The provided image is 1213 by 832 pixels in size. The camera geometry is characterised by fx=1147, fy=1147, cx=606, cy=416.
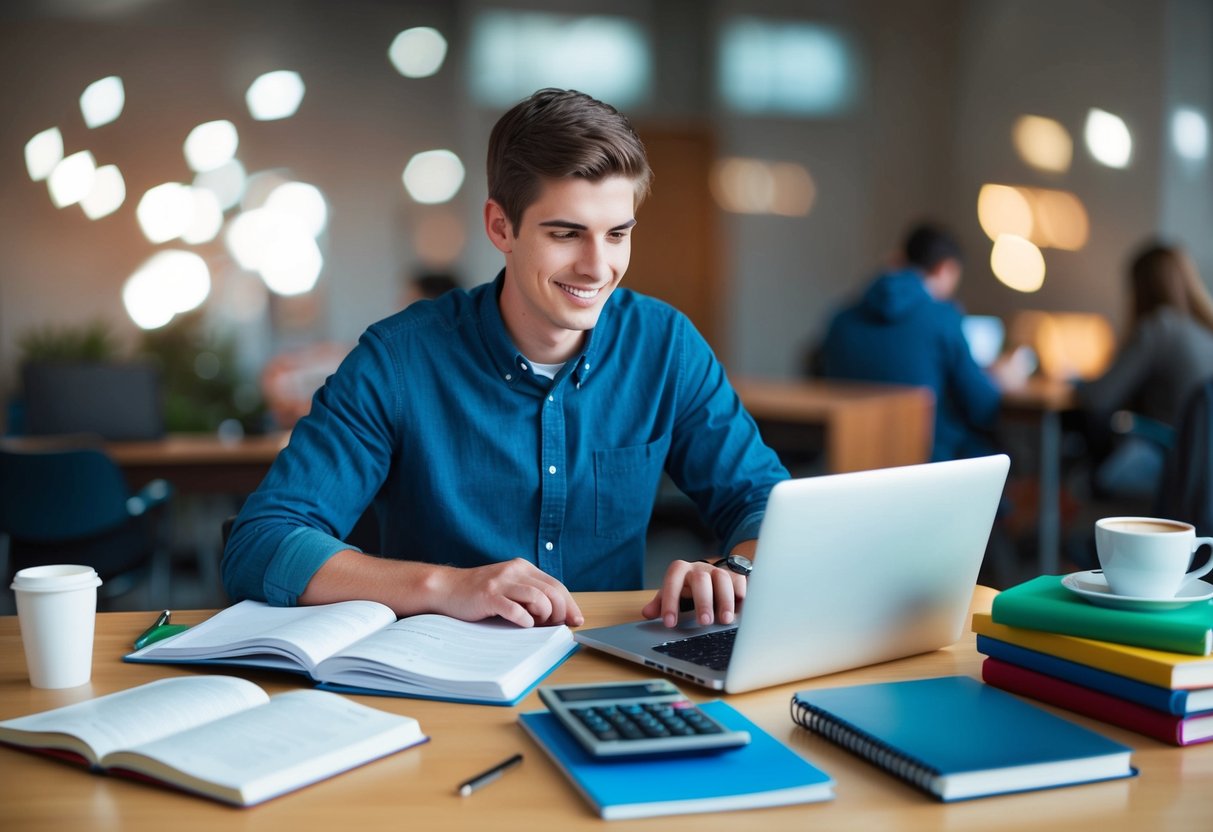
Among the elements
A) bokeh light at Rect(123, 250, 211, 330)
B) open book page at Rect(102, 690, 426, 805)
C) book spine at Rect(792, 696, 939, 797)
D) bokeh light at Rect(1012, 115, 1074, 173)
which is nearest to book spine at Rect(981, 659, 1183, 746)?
book spine at Rect(792, 696, 939, 797)

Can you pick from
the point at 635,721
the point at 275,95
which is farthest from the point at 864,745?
the point at 275,95

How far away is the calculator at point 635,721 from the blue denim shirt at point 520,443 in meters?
0.66

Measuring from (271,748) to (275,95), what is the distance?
7046 mm

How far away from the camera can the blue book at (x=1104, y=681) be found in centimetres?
97

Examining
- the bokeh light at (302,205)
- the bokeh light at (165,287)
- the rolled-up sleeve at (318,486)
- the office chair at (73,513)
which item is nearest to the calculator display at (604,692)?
the rolled-up sleeve at (318,486)

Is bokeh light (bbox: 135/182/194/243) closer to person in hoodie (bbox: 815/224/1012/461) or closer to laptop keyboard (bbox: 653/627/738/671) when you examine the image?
person in hoodie (bbox: 815/224/1012/461)

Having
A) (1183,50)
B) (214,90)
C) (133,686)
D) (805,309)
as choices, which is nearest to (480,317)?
(133,686)

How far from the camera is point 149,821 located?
32.7 inches

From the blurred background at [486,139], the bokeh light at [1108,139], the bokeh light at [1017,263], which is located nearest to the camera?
the bokeh light at [1108,139]

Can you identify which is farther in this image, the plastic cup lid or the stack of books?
the plastic cup lid

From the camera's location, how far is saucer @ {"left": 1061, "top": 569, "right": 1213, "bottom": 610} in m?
1.05

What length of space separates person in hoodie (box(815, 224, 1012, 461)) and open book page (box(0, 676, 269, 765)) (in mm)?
3597

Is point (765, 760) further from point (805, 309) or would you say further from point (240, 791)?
point (805, 309)

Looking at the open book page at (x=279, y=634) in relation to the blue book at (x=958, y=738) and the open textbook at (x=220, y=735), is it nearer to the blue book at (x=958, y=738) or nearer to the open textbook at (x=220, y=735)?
the open textbook at (x=220, y=735)
